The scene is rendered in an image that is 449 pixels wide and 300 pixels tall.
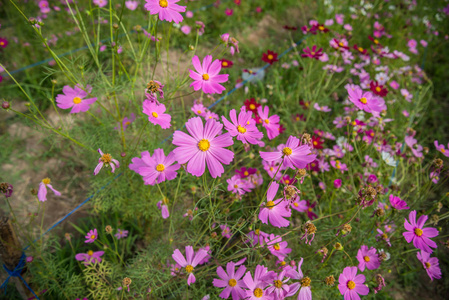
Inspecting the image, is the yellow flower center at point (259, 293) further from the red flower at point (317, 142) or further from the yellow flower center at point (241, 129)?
the red flower at point (317, 142)

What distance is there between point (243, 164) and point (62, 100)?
117cm

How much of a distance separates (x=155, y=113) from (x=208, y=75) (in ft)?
0.85

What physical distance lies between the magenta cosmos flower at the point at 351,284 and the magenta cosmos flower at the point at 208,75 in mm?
841

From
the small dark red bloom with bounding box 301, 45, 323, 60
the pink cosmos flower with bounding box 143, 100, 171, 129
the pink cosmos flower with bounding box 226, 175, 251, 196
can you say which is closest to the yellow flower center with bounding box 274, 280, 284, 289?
the pink cosmos flower with bounding box 226, 175, 251, 196

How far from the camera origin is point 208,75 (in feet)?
3.69

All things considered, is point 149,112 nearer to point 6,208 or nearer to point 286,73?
point 6,208

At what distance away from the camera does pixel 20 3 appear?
108 inches

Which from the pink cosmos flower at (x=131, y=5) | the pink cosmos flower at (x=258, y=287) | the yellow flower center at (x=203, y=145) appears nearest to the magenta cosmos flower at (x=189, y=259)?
the pink cosmos flower at (x=258, y=287)

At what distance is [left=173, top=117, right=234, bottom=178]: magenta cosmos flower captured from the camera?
88 centimetres

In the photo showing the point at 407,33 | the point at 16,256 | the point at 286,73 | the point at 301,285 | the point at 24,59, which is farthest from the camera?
the point at 407,33

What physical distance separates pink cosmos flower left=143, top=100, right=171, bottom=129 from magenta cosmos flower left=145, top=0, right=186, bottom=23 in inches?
12.0

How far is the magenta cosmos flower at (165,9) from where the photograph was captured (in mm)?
982

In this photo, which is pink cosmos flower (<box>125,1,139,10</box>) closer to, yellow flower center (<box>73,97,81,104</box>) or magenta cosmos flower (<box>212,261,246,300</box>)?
yellow flower center (<box>73,97,81,104</box>)

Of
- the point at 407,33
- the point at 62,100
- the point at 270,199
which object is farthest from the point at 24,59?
the point at 407,33
